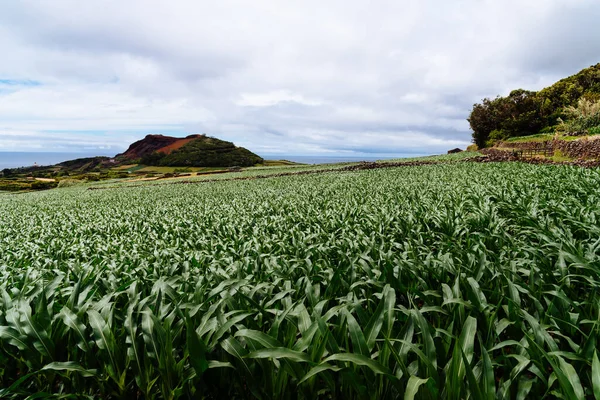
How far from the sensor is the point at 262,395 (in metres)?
2.28

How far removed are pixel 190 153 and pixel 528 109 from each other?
110 m

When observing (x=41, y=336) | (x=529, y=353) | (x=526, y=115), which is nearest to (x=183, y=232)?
(x=41, y=336)

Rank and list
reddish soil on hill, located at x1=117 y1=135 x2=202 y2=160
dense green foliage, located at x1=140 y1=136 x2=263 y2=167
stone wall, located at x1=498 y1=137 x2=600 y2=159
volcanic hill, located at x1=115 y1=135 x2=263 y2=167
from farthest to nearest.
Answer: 1. reddish soil on hill, located at x1=117 y1=135 x2=202 y2=160
2. volcanic hill, located at x1=115 y1=135 x2=263 y2=167
3. dense green foliage, located at x1=140 y1=136 x2=263 y2=167
4. stone wall, located at x1=498 y1=137 x2=600 y2=159

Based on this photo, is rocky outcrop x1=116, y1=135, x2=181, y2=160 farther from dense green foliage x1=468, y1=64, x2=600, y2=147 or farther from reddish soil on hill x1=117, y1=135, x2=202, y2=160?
dense green foliage x1=468, y1=64, x2=600, y2=147

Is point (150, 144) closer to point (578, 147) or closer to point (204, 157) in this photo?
point (204, 157)

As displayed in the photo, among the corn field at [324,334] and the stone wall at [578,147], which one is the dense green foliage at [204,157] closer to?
the stone wall at [578,147]

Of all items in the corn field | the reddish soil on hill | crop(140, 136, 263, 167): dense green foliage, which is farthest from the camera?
the reddish soil on hill

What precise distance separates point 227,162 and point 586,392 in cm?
12285

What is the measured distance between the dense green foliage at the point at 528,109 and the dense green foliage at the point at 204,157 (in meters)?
78.7

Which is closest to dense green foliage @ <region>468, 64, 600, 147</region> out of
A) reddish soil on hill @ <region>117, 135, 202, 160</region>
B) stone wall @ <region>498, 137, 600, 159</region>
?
stone wall @ <region>498, 137, 600, 159</region>

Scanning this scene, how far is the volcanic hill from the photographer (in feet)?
392

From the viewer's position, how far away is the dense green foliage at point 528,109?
194 ft

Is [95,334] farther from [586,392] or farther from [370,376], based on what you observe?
[586,392]

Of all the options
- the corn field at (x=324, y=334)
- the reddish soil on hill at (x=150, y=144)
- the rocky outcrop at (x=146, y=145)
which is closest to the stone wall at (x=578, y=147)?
the corn field at (x=324, y=334)
